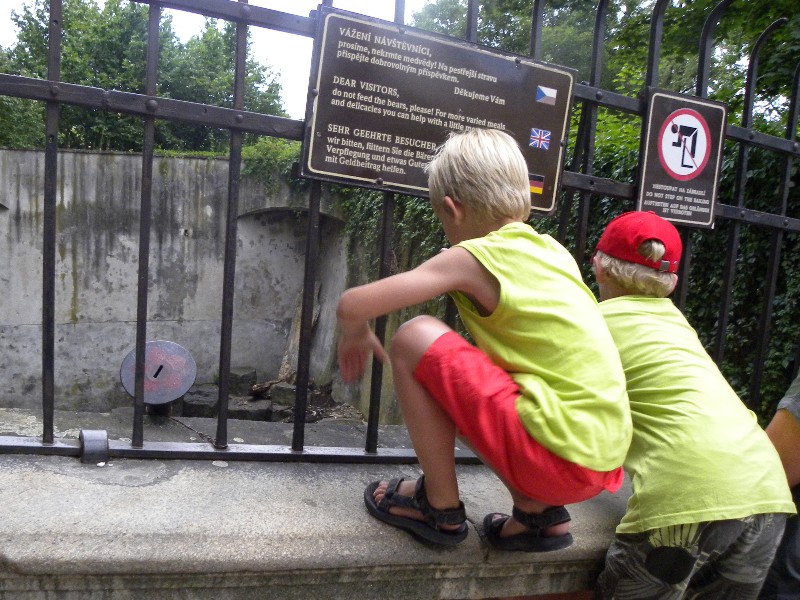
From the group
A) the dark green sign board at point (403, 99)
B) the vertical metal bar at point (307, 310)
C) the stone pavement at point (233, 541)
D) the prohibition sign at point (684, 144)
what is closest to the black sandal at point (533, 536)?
the stone pavement at point (233, 541)

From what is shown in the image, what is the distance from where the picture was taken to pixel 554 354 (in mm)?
1606

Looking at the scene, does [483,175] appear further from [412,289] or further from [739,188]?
[739,188]

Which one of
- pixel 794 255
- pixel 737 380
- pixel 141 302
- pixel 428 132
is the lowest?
pixel 737 380

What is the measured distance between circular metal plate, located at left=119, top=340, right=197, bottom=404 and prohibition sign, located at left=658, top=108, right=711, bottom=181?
6184mm

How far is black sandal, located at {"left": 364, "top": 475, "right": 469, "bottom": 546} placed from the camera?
174 cm

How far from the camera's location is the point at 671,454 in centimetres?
175

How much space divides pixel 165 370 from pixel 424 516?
7084mm

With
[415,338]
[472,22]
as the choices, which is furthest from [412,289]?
[472,22]

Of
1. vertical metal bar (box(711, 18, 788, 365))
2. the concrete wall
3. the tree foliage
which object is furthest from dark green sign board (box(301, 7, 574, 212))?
the tree foliage

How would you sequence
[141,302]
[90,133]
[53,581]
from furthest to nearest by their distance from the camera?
[90,133]
[141,302]
[53,581]

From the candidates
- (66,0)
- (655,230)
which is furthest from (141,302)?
(66,0)

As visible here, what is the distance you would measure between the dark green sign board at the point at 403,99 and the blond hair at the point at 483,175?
403mm

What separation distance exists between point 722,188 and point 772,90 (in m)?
1.37

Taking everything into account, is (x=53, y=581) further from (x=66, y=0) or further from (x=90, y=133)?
(x=66, y=0)
